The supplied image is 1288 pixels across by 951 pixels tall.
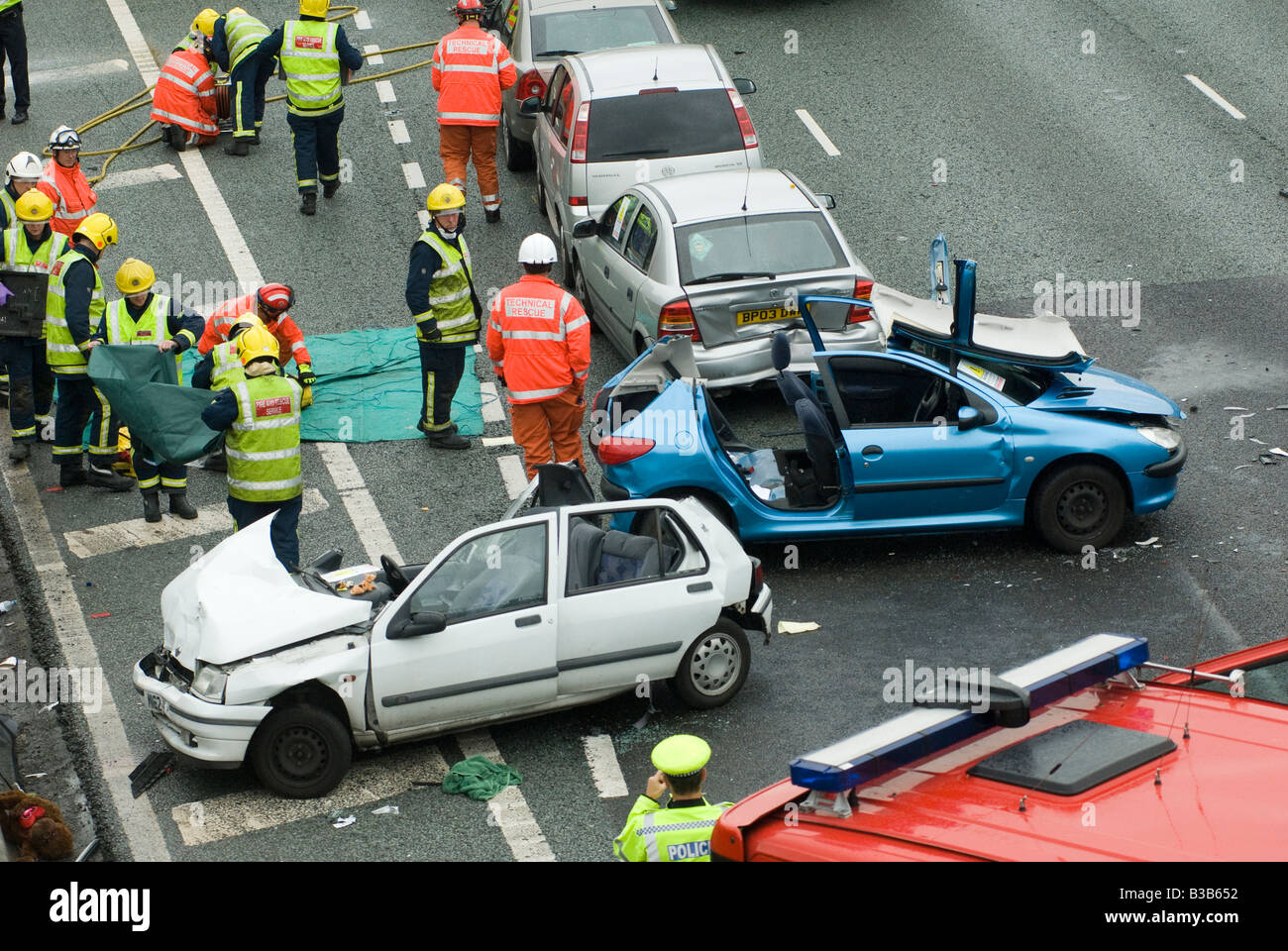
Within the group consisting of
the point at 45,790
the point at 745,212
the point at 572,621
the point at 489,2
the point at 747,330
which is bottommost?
the point at 45,790

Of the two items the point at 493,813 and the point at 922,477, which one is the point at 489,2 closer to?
the point at 922,477

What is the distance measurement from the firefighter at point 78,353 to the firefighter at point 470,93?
3.85m

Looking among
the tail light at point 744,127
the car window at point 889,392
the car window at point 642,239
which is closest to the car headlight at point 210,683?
the car window at point 889,392

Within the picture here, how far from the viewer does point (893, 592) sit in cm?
973

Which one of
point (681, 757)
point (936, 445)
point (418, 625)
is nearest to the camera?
point (681, 757)

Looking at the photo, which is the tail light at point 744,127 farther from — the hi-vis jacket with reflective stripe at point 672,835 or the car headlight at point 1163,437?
the hi-vis jacket with reflective stripe at point 672,835

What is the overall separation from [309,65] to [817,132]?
17.6 ft

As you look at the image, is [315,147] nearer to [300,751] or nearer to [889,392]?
[889,392]

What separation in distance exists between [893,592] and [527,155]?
8306 mm

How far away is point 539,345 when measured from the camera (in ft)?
33.7

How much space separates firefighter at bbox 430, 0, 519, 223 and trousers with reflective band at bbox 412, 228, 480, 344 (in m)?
2.96

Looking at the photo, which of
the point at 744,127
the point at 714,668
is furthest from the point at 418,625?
the point at 744,127
